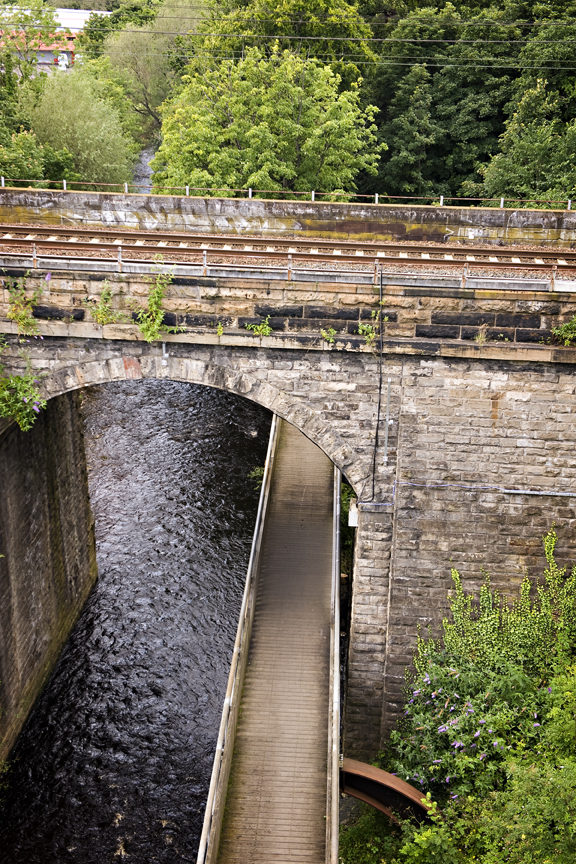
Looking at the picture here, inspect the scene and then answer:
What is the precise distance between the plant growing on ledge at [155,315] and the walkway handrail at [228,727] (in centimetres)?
608

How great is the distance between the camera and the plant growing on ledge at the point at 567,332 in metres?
12.0

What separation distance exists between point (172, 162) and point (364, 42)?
11183 mm

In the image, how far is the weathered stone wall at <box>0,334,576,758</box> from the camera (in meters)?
12.6

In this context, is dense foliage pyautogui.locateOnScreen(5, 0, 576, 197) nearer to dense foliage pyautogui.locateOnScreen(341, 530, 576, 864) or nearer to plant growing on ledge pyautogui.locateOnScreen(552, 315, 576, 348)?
plant growing on ledge pyautogui.locateOnScreen(552, 315, 576, 348)

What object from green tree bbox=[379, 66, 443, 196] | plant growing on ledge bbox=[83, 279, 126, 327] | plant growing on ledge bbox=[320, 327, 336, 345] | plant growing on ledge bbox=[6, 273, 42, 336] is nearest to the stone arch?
plant growing on ledge bbox=[83, 279, 126, 327]

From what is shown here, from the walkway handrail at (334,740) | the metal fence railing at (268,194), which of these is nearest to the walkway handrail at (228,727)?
the walkway handrail at (334,740)

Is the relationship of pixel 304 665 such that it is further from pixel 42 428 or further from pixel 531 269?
pixel 531 269

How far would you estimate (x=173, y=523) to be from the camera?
23359mm

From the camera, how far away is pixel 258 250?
1495 centimetres

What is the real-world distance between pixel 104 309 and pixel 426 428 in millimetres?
6218

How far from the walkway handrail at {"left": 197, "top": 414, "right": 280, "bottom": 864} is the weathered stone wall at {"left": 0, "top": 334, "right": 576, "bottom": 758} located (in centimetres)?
310

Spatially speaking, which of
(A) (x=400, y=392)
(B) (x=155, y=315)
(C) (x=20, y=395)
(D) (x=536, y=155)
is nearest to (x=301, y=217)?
(B) (x=155, y=315)

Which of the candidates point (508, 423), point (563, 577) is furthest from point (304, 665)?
point (508, 423)

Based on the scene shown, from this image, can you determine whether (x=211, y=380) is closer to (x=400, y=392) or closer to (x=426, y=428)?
(x=400, y=392)
